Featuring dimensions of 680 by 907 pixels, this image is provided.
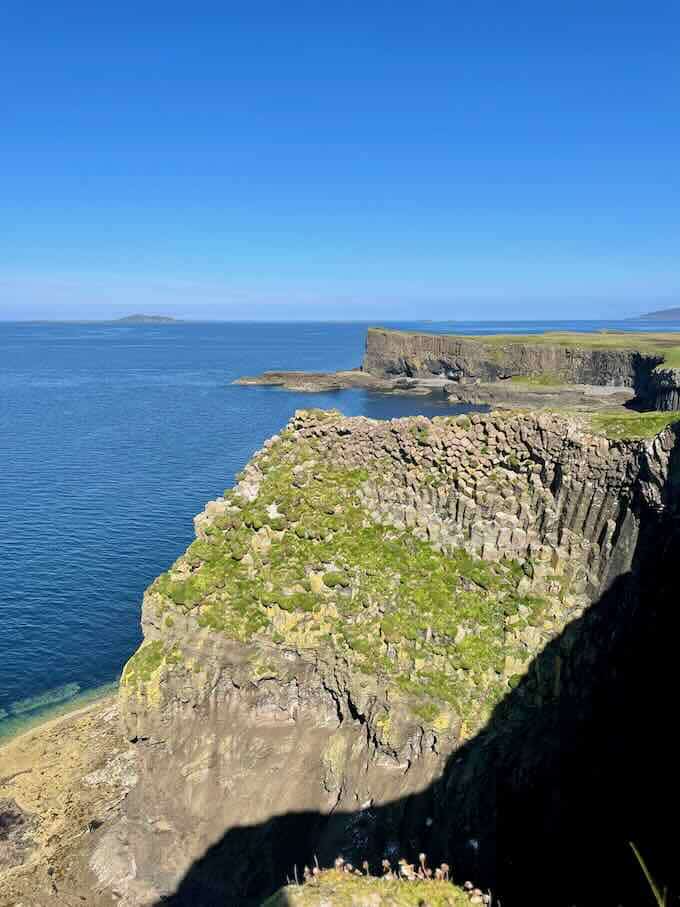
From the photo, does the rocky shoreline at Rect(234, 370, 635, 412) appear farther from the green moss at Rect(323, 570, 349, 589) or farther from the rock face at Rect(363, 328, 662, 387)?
the green moss at Rect(323, 570, 349, 589)

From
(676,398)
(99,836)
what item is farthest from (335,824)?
(676,398)

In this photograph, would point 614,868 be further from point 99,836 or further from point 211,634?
point 99,836

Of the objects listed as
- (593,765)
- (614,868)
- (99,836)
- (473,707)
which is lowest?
(99,836)

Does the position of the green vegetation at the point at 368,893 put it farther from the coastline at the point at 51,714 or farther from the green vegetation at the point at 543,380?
the green vegetation at the point at 543,380

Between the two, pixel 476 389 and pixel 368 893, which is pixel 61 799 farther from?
pixel 476 389

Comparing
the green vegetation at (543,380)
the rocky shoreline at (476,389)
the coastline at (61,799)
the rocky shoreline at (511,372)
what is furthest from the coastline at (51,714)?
the green vegetation at (543,380)

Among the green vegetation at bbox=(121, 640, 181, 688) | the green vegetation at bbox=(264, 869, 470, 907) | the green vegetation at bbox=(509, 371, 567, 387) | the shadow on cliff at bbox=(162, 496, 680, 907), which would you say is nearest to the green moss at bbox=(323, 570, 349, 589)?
the green vegetation at bbox=(121, 640, 181, 688)
